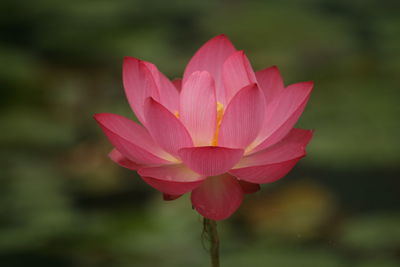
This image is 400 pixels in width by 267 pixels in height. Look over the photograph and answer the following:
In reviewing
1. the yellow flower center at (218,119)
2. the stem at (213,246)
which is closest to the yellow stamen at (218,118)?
the yellow flower center at (218,119)

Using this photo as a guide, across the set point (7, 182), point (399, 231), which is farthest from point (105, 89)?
point (399, 231)

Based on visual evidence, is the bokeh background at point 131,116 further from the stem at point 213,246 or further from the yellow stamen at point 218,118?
the stem at point 213,246

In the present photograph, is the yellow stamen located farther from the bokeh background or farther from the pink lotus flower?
the bokeh background

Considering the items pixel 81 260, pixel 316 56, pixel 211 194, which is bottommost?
pixel 81 260

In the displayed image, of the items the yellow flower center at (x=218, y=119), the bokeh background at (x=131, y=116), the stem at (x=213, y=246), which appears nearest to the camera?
the stem at (x=213, y=246)

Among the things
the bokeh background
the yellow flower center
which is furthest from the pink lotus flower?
the bokeh background

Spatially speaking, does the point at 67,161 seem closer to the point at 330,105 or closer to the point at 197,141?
the point at 330,105
